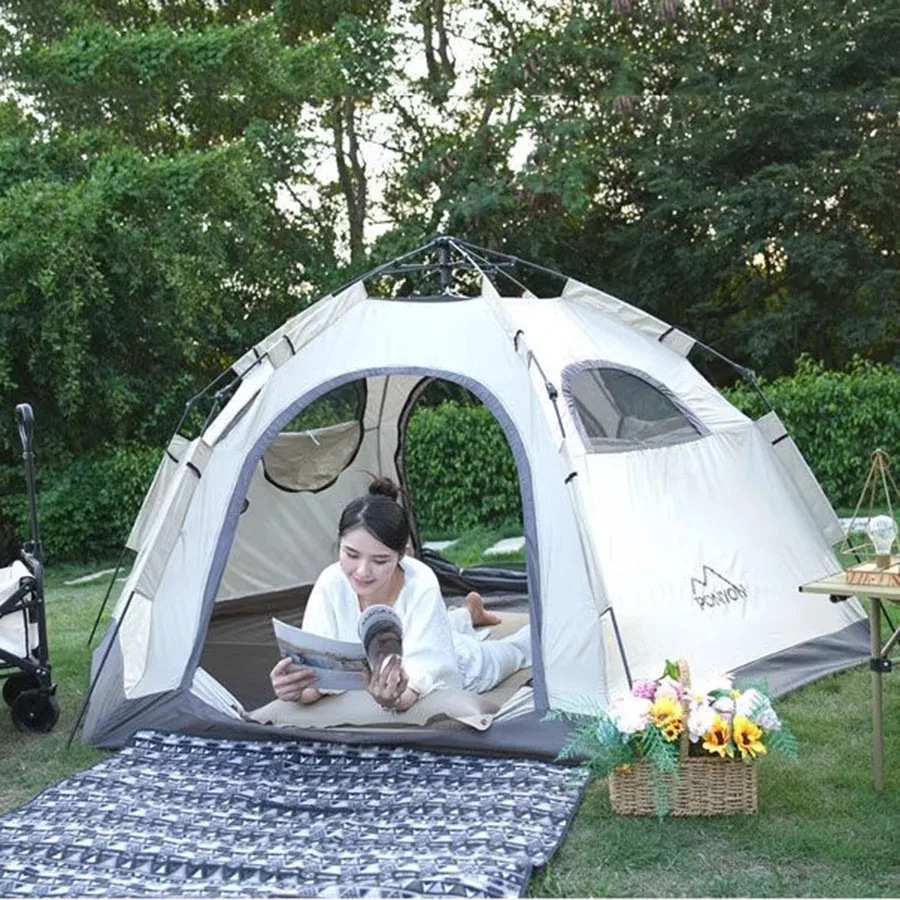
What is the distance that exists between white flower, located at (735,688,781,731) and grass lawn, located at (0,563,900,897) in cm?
26

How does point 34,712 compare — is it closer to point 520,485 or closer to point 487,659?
point 487,659

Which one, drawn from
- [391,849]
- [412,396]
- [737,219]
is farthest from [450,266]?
[737,219]

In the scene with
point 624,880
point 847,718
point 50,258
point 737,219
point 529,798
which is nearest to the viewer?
point 624,880

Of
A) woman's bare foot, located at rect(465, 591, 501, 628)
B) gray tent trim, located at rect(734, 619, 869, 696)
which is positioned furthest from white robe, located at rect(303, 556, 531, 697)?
woman's bare foot, located at rect(465, 591, 501, 628)

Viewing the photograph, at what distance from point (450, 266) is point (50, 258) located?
5.01 meters

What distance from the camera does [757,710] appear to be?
3.62 metres

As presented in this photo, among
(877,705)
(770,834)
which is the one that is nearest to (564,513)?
(877,705)

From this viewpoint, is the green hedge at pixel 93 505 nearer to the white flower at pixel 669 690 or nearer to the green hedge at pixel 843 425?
the green hedge at pixel 843 425

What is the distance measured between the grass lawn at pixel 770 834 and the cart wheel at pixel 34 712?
0.81 feet

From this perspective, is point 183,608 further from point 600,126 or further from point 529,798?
→ point 600,126

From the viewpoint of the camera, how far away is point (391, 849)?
11.4 ft

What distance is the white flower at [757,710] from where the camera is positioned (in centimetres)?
360

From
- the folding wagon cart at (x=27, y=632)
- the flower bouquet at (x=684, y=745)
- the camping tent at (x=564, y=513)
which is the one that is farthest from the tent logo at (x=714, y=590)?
the folding wagon cart at (x=27, y=632)

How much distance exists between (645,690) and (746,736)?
29 centimetres
